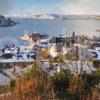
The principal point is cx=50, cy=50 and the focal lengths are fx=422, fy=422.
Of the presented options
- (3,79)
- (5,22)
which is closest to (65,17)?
(5,22)

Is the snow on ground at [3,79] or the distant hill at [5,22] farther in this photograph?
the distant hill at [5,22]

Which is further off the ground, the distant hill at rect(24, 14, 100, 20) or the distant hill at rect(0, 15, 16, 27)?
the distant hill at rect(24, 14, 100, 20)

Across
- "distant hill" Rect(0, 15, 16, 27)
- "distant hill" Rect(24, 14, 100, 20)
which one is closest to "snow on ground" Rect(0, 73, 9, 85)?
"distant hill" Rect(0, 15, 16, 27)

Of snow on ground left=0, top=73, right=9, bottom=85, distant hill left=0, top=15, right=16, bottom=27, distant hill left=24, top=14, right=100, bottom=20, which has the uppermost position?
distant hill left=24, top=14, right=100, bottom=20

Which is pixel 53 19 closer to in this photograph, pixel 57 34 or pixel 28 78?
pixel 57 34

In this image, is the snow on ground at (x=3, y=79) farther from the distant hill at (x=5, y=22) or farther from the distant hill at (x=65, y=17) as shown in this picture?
the distant hill at (x=65, y=17)

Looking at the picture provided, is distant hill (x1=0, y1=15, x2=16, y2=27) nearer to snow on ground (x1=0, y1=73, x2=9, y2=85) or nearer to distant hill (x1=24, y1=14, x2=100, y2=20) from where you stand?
distant hill (x1=24, y1=14, x2=100, y2=20)

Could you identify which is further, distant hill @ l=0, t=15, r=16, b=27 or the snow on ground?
distant hill @ l=0, t=15, r=16, b=27

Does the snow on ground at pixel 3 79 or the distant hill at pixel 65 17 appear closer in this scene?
the snow on ground at pixel 3 79

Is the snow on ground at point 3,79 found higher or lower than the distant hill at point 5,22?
lower

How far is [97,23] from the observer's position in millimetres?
5227

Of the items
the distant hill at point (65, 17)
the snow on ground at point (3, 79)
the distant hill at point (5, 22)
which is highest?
the distant hill at point (65, 17)

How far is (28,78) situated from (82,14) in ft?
3.61

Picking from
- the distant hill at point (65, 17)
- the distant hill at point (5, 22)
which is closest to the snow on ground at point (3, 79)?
the distant hill at point (5, 22)
